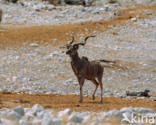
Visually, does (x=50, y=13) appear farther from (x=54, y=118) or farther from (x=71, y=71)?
(x=54, y=118)

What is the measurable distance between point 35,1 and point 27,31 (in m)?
12.8

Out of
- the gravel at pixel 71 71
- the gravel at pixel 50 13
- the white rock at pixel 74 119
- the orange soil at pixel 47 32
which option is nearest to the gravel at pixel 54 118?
the white rock at pixel 74 119

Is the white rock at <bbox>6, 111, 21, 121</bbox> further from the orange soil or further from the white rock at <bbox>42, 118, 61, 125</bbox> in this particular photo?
the orange soil

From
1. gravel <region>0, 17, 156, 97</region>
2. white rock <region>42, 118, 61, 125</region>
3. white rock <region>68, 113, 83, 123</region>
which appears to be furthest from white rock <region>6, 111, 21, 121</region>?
gravel <region>0, 17, 156, 97</region>

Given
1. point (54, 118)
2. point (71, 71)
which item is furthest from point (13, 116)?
point (71, 71)

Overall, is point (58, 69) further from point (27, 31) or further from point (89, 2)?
point (89, 2)

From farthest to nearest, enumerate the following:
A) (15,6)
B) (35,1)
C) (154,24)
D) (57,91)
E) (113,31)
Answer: (35,1)
(15,6)
(154,24)
(113,31)
(57,91)

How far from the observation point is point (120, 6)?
39156 mm

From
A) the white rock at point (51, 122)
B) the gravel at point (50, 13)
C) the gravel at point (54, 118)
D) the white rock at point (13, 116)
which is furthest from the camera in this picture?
the gravel at point (50, 13)

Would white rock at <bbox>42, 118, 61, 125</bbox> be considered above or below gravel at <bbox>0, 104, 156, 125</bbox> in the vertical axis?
above

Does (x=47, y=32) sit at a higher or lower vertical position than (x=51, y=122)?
lower

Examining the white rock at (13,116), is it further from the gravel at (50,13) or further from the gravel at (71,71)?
the gravel at (50,13)

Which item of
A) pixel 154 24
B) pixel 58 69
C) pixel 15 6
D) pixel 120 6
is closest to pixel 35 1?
pixel 15 6

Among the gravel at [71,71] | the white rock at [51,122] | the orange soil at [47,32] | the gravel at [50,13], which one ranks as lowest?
the gravel at [71,71]
